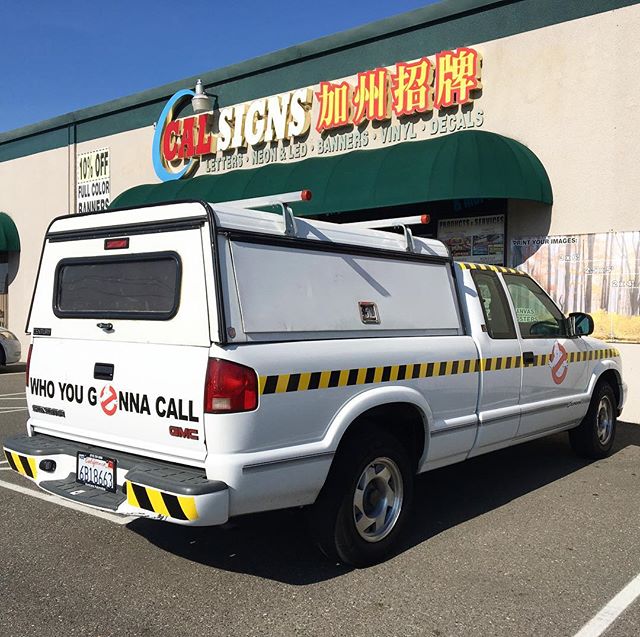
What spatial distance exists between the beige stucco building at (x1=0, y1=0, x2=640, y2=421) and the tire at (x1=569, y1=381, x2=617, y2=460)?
267 centimetres

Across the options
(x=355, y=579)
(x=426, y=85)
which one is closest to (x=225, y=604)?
(x=355, y=579)

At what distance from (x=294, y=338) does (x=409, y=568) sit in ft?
5.12

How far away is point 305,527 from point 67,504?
2249 millimetres

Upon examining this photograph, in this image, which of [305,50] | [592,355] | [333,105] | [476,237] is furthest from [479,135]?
[592,355]

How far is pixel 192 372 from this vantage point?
362cm

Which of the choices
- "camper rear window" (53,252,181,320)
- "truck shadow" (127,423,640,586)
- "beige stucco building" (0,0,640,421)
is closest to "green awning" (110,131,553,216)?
"beige stucco building" (0,0,640,421)

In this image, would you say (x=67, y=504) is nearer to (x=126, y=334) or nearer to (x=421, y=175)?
(x=126, y=334)

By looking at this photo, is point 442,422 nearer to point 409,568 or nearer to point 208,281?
point 409,568

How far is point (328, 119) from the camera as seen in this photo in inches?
491

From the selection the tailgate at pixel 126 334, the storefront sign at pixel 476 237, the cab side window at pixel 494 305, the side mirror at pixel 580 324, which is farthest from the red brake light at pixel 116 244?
the storefront sign at pixel 476 237

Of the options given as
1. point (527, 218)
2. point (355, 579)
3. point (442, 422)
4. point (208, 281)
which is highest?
point (527, 218)

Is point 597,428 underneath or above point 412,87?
underneath

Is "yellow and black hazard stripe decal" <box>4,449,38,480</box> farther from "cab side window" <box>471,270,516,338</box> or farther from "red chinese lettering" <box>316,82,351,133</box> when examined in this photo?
"red chinese lettering" <box>316,82,351,133</box>

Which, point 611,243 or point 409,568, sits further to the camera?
point 611,243
